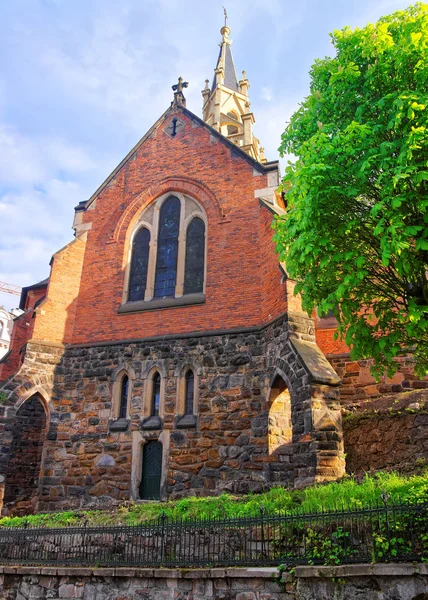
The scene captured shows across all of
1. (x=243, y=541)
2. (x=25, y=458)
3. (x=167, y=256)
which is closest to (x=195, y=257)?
(x=167, y=256)

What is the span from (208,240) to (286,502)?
30.6 feet

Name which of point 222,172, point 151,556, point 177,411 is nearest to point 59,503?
point 177,411

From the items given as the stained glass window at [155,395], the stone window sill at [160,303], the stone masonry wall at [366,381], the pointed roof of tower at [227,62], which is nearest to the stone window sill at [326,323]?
the stone masonry wall at [366,381]

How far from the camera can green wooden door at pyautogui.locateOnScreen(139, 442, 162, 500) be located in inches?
562

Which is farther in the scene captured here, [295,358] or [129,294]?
[129,294]

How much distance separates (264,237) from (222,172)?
3.13 m

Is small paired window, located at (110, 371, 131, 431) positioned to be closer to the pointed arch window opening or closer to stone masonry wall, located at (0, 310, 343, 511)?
stone masonry wall, located at (0, 310, 343, 511)

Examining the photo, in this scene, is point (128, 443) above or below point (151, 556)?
above

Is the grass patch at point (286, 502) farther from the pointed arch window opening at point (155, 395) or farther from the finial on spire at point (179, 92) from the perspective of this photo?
the finial on spire at point (179, 92)

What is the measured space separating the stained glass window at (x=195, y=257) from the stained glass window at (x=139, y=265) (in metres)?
1.50

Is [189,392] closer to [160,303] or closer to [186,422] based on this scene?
[186,422]

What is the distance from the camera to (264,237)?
1538cm

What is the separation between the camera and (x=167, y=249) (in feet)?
56.4

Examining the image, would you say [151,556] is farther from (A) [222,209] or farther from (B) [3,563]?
(A) [222,209]
